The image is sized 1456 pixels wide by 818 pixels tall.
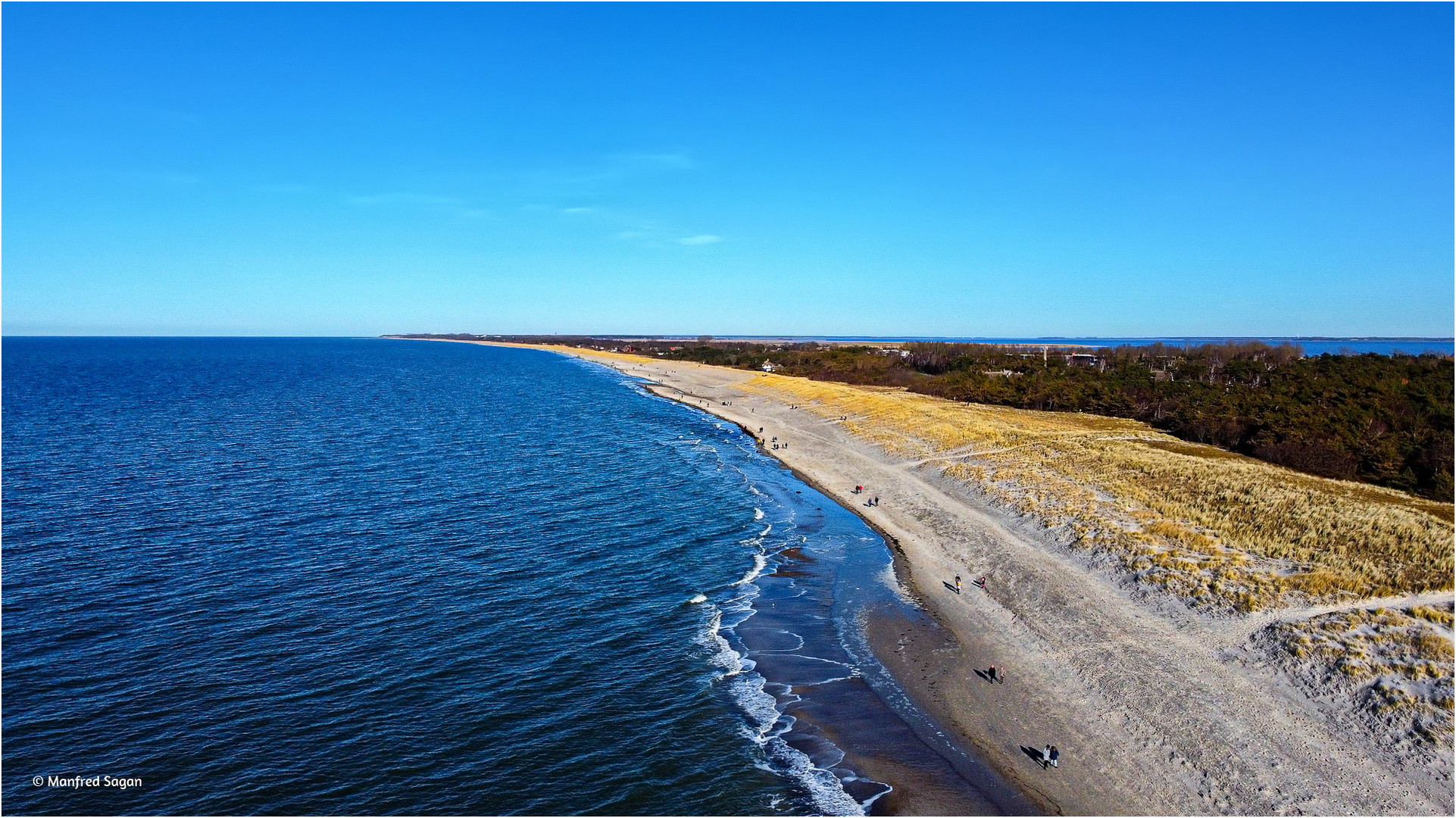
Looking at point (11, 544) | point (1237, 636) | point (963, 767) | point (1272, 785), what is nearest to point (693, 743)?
point (963, 767)

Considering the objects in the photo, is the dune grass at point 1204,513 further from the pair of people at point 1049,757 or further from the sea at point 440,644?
the pair of people at point 1049,757

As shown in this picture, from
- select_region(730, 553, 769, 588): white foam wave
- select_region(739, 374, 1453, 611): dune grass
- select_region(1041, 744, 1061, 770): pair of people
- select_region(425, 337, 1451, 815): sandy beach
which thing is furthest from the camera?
select_region(730, 553, 769, 588): white foam wave

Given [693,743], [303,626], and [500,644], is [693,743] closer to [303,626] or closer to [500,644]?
[500,644]

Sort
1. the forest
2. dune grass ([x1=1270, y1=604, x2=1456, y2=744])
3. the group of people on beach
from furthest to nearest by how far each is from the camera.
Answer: the forest → the group of people on beach → dune grass ([x1=1270, y1=604, x2=1456, y2=744])

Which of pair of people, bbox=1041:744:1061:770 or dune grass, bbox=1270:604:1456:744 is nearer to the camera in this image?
pair of people, bbox=1041:744:1061:770

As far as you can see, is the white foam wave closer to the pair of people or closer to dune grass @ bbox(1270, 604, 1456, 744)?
the pair of people

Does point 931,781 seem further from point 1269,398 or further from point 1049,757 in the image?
point 1269,398

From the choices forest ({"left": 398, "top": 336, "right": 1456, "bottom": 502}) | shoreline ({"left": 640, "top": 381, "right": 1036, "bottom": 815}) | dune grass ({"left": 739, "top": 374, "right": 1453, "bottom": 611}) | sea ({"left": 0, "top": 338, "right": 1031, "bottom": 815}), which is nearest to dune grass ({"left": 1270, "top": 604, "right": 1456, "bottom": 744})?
dune grass ({"left": 739, "top": 374, "right": 1453, "bottom": 611})

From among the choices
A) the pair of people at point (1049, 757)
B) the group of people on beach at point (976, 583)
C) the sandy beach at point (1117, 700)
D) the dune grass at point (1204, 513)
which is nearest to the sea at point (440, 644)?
the pair of people at point (1049, 757)
